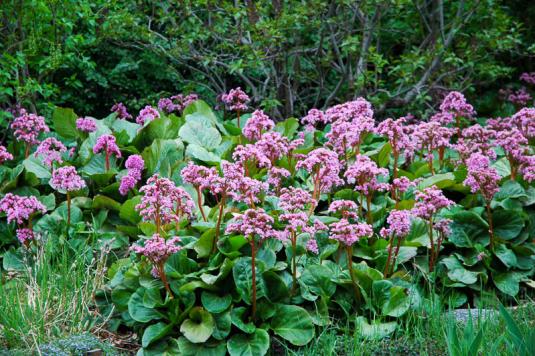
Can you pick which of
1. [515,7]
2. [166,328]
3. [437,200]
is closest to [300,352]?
[166,328]

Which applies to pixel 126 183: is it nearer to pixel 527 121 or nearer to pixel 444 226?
pixel 444 226

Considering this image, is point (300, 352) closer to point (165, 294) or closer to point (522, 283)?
point (165, 294)

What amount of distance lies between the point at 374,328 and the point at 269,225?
→ 2.37ft

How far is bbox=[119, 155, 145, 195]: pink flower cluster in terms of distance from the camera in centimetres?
407

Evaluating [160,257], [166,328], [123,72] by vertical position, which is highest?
[160,257]

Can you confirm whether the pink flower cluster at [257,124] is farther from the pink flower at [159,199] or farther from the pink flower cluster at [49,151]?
the pink flower cluster at [49,151]

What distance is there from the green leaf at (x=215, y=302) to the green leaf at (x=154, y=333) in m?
0.20

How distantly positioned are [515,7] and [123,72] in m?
4.56

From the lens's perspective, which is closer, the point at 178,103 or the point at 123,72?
the point at 178,103

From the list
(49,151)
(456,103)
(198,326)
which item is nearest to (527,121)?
(456,103)

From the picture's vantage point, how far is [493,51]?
253 inches

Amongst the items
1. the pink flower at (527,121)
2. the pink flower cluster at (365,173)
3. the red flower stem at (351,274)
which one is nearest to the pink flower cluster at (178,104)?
the pink flower cluster at (365,173)

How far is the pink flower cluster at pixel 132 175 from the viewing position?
407cm

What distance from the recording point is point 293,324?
3.24 m
